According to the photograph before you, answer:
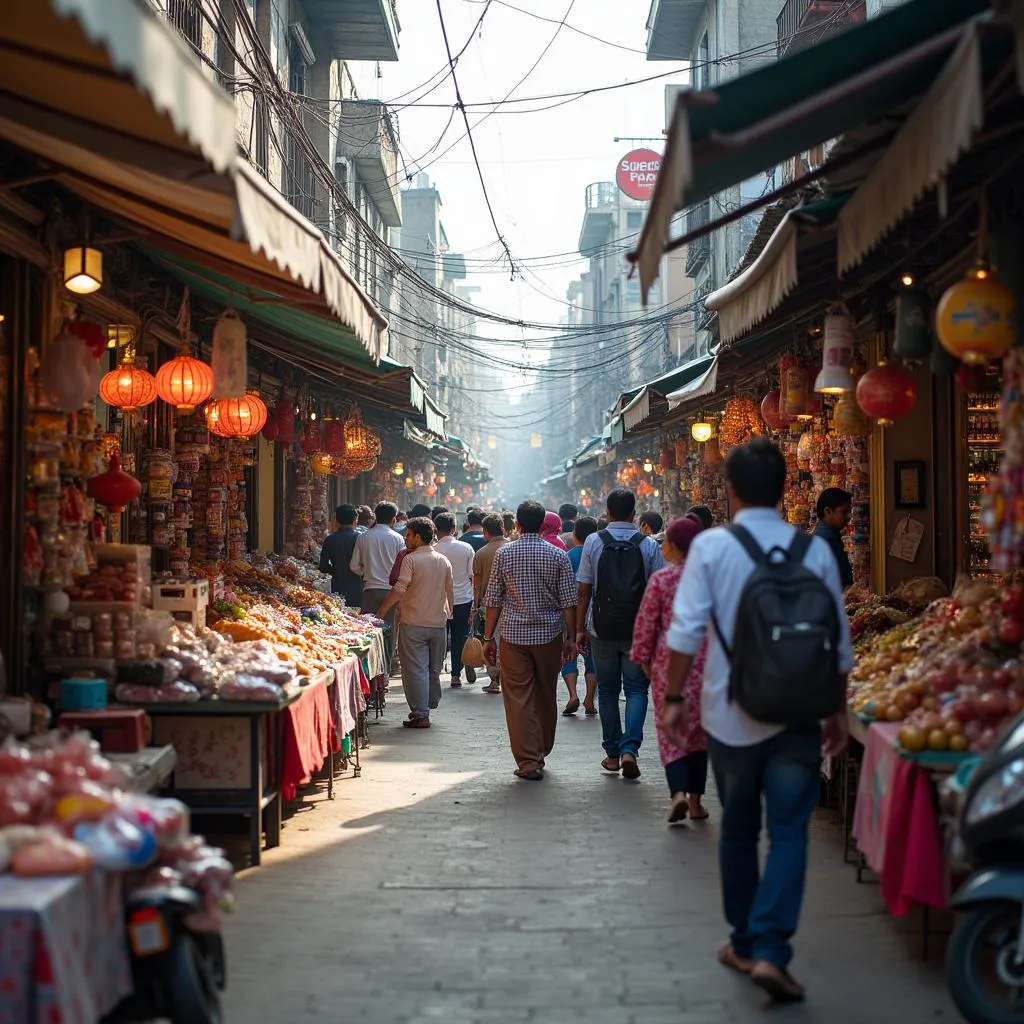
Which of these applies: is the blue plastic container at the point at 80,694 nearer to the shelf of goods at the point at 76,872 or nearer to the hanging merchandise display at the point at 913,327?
the shelf of goods at the point at 76,872

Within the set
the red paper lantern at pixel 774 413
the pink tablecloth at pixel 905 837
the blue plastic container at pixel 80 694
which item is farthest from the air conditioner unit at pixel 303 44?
the pink tablecloth at pixel 905 837

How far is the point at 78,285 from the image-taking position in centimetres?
670

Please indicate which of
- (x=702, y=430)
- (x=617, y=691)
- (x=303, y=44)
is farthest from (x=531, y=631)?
(x=303, y=44)

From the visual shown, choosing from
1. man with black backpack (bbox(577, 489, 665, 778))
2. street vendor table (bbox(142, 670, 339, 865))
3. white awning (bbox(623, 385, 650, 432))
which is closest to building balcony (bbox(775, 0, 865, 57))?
white awning (bbox(623, 385, 650, 432))

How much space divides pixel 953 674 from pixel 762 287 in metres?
2.20

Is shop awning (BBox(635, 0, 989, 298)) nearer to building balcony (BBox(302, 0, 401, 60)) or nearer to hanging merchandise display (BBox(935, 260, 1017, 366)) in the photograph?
hanging merchandise display (BBox(935, 260, 1017, 366))

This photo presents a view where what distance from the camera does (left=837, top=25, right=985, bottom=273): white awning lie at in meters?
3.83

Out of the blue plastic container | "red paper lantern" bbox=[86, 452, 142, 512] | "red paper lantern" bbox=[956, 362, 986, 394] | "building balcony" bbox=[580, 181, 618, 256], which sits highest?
"building balcony" bbox=[580, 181, 618, 256]

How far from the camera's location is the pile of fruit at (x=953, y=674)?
5.17 metres

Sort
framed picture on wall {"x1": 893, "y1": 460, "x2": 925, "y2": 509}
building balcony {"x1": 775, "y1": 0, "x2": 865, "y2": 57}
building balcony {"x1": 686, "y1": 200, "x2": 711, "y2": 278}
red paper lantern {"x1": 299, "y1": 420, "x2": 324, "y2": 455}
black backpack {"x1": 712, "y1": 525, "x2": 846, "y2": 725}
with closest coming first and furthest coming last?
1. black backpack {"x1": 712, "y1": 525, "x2": 846, "y2": 725}
2. framed picture on wall {"x1": 893, "y1": 460, "x2": 925, "y2": 509}
3. red paper lantern {"x1": 299, "y1": 420, "x2": 324, "y2": 455}
4. building balcony {"x1": 775, "y1": 0, "x2": 865, "y2": 57}
5. building balcony {"x1": 686, "y1": 200, "x2": 711, "y2": 278}

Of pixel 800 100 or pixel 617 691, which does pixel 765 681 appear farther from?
pixel 617 691

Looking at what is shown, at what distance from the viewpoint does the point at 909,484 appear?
10.0m

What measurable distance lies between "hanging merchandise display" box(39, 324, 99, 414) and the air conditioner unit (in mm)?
14335

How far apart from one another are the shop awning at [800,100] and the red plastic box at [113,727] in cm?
319
